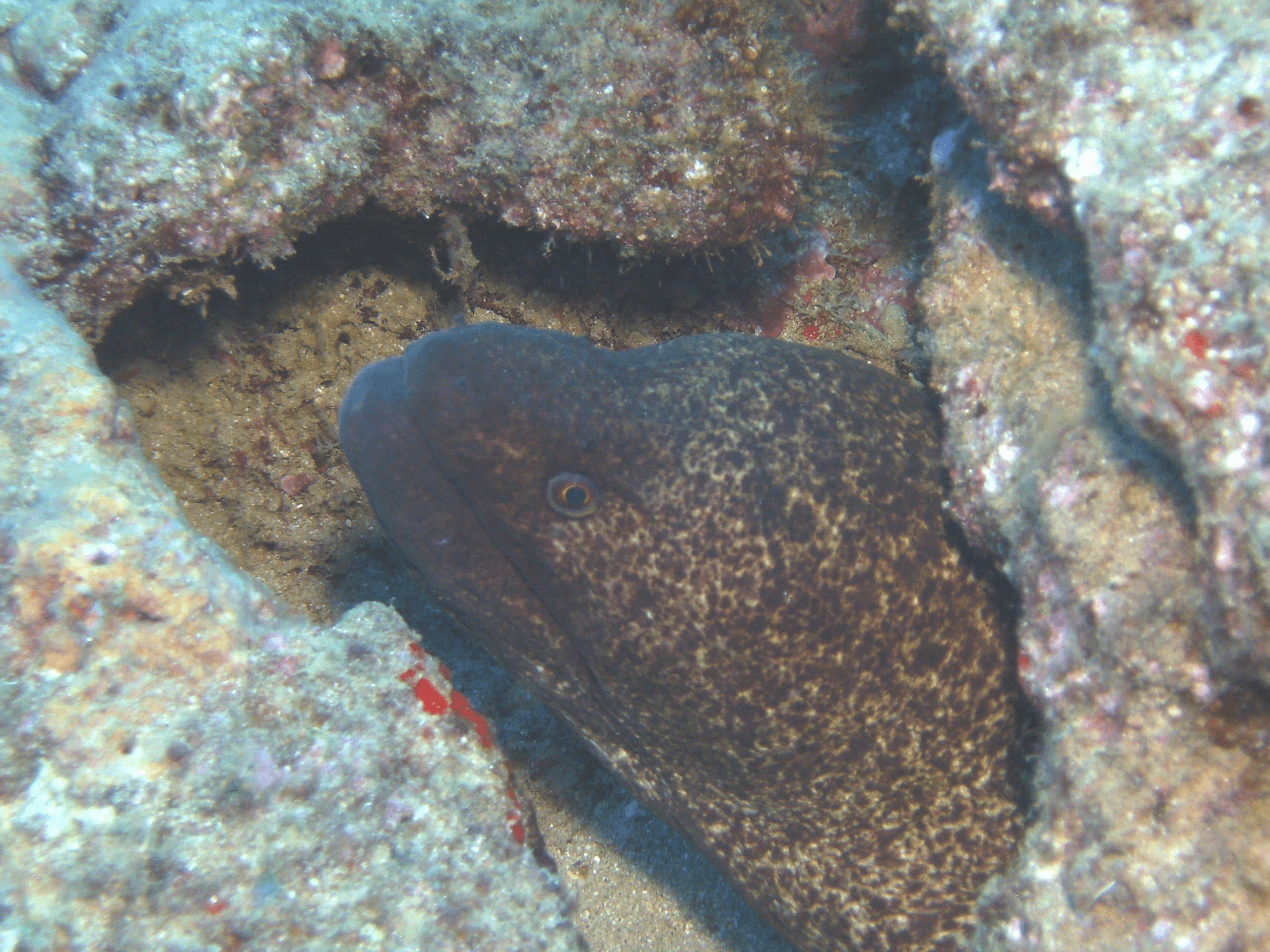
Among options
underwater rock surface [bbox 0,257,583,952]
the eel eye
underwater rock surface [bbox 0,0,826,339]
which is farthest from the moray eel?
underwater rock surface [bbox 0,0,826,339]

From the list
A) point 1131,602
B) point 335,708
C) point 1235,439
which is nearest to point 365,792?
point 335,708

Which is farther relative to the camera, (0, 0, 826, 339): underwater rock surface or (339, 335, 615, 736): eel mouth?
(0, 0, 826, 339): underwater rock surface

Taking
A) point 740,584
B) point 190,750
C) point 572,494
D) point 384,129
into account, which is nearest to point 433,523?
point 572,494

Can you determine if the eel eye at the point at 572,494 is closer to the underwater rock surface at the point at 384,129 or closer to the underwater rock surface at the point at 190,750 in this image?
the underwater rock surface at the point at 190,750

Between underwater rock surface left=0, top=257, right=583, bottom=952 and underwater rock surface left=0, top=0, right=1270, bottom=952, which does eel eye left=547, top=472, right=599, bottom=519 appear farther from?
underwater rock surface left=0, top=0, right=1270, bottom=952

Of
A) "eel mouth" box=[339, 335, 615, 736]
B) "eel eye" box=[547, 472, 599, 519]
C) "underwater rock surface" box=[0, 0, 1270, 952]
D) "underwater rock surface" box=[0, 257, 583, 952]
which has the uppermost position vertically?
"underwater rock surface" box=[0, 0, 1270, 952]

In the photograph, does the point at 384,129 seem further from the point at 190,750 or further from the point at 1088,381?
the point at 1088,381

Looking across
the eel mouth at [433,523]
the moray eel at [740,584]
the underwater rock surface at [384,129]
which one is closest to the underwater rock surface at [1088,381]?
the underwater rock surface at [384,129]
